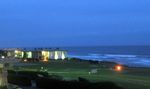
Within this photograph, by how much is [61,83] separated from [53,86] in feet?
3.48

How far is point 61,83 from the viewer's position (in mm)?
32688

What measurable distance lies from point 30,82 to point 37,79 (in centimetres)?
127

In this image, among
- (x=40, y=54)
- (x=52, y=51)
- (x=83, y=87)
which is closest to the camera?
(x=83, y=87)

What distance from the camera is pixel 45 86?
3450 centimetres

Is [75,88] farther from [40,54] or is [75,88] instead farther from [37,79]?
[40,54]

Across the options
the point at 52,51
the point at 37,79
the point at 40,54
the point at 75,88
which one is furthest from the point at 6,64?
the point at 52,51

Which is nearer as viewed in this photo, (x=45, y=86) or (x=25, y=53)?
(x=45, y=86)

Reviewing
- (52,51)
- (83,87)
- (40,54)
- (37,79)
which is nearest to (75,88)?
(83,87)

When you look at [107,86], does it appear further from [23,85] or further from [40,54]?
[40,54]

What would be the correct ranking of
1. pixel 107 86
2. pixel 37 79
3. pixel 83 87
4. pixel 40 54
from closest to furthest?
pixel 107 86 < pixel 83 87 < pixel 37 79 < pixel 40 54

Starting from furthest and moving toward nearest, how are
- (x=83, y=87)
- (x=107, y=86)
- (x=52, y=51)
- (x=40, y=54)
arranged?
1. (x=52, y=51)
2. (x=40, y=54)
3. (x=83, y=87)
4. (x=107, y=86)

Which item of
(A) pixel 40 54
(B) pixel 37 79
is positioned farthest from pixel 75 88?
(A) pixel 40 54

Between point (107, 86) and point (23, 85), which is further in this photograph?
point (23, 85)

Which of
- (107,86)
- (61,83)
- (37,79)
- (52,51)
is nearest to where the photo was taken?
(107,86)
